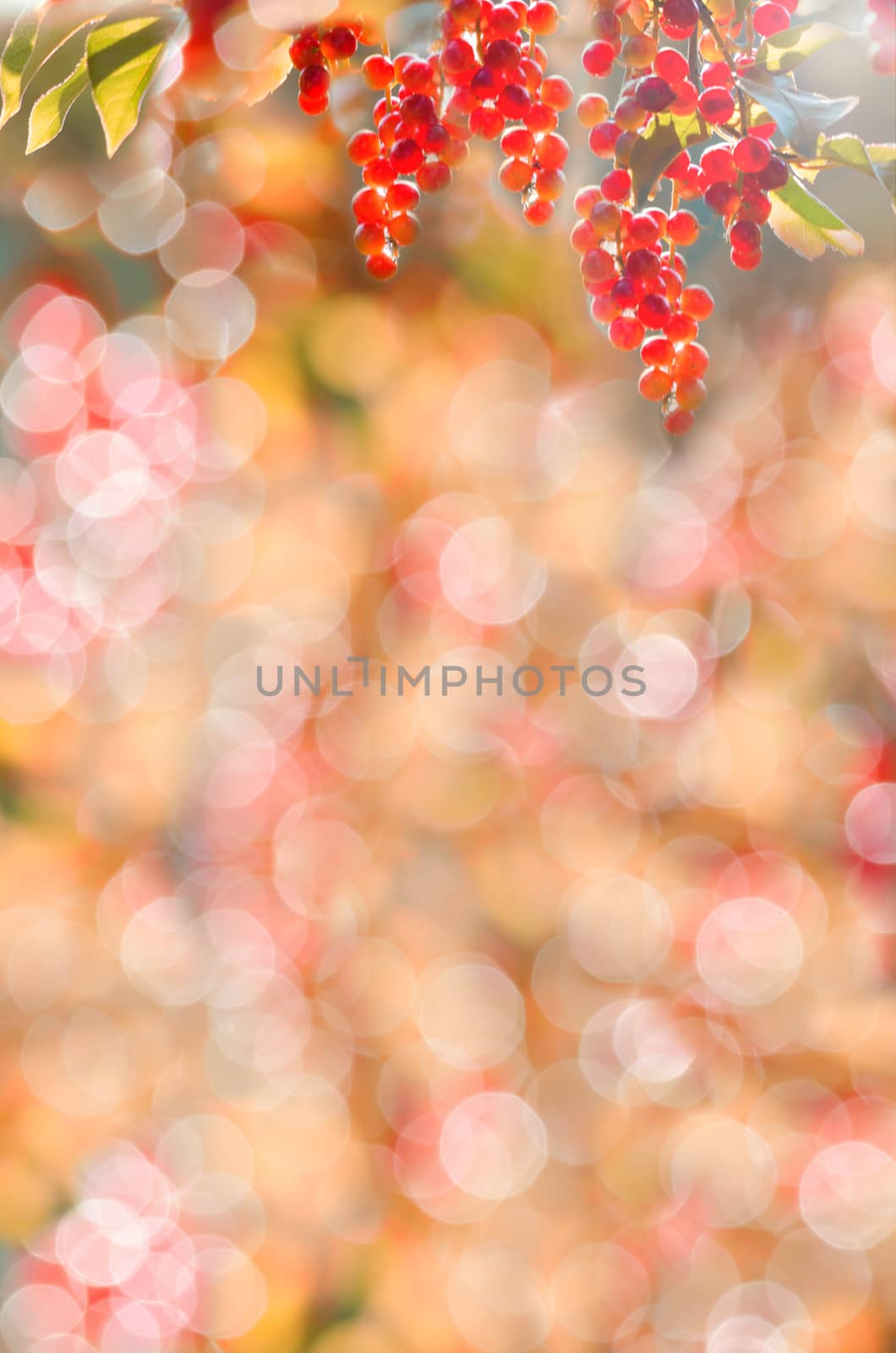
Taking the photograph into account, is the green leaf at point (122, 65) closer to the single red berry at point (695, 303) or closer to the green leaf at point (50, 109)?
the green leaf at point (50, 109)

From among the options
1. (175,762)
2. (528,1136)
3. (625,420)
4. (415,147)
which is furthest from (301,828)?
(415,147)

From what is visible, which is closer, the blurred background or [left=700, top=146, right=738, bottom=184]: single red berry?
[left=700, top=146, right=738, bottom=184]: single red berry

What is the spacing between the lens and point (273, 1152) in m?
0.88

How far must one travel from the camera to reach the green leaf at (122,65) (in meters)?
0.26

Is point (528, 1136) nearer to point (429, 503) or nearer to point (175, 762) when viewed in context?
point (175, 762)

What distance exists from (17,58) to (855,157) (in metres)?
0.23

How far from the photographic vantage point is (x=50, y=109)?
0.93ft

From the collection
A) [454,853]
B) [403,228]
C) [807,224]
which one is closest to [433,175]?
[403,228]

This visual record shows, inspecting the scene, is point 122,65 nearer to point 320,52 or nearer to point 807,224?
point 320,52

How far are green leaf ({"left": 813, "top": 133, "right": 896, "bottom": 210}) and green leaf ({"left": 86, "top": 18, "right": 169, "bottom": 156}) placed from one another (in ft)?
0.60

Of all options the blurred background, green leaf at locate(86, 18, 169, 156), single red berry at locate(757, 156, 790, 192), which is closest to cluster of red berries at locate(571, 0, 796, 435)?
single red berry at locate(757, 156, 790, 192)

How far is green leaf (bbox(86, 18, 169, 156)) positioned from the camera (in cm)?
26

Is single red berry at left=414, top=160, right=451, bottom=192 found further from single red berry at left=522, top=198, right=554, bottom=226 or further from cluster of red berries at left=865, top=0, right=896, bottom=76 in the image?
cluster of red berries at left=865, top=0, right=896, bottom=76

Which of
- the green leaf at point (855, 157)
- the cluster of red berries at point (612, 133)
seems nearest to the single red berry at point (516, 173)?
the cluster of red berries at point (612, 133)
